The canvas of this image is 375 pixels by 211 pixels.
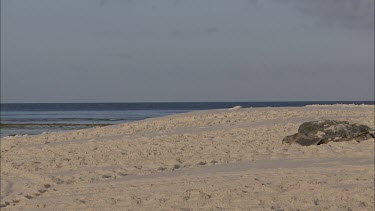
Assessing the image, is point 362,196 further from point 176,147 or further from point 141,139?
point 141,139

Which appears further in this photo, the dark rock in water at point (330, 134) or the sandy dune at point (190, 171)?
the dark rock in water at point (330, 134)

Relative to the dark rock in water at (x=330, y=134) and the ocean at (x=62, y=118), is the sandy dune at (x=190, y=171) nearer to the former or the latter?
the dark rock in water at (x=330, y=134)

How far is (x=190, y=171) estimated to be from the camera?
34.0 feet

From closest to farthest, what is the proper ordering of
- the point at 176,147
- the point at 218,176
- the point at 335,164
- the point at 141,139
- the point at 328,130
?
the point at 218,176 → the point at 335,164 → the point at 328,130 → the point at 176,147 → the point at 141,139

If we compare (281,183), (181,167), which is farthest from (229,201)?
(181,167)

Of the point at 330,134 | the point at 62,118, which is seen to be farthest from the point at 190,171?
the point at 62,118

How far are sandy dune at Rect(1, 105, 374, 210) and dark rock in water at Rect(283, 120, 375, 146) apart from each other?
0.28m

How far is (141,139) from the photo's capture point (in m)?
15.9

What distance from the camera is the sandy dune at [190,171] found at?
25.2ft

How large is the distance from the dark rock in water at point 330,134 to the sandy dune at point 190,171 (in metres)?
0.28

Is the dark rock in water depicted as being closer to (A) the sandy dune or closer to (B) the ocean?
(A) the sandy dune

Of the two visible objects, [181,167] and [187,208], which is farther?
[181,167]

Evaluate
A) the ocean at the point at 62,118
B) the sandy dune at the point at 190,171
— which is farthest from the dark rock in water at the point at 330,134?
the ocean at the point at 62,118

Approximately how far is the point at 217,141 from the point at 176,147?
4.59ft
